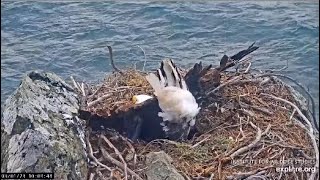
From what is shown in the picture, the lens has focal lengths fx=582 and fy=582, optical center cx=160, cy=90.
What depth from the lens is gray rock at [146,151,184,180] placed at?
129cm

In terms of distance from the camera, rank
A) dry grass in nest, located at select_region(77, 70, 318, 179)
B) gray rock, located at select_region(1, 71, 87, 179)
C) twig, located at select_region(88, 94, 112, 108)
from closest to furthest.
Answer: gray rock, located at select_region(1, 71, 87, 179)
dry grass in nest, located at select_region(77, 70, 318, 179)
twig, located at select_region(88, 94, 112, 108)

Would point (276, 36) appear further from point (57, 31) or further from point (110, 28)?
point (57, 31)

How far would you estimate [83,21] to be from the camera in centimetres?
142

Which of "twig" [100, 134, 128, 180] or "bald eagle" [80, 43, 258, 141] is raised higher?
"bald eagle" [80, 43, 258, 141]

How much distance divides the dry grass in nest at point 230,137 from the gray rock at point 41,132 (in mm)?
73

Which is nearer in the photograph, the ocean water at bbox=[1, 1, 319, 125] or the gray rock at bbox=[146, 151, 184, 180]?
the gray rock at bbox=[146, 151, 184, 180]

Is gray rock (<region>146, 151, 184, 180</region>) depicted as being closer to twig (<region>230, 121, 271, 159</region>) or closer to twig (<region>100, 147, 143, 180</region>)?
twig (<region>100, 147, 143, 180</region>)

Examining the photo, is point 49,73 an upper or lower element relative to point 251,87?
upper

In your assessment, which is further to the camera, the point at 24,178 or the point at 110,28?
the point at 110,28

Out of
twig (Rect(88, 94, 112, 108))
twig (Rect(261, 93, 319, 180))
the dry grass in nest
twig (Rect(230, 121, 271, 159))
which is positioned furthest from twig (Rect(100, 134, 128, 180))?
twig (Rect(261, 93, 319, 180))

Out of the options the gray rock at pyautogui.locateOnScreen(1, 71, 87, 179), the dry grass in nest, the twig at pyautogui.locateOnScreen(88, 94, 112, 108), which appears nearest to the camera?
the gray rock at pyautogui.locateOnScreen(1, 71, 87, 179)

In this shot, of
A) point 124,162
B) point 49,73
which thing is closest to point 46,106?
point 49,73

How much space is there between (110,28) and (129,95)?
0.67ft

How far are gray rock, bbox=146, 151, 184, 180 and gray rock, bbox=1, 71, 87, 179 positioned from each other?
146mm
